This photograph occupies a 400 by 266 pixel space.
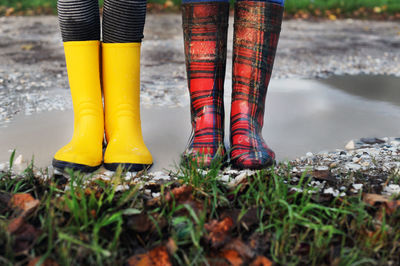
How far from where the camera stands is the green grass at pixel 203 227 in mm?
958

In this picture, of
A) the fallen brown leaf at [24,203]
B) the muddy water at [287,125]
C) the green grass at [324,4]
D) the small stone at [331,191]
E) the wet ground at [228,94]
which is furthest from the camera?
the green grass at [324,4]

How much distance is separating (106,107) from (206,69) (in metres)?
0.42

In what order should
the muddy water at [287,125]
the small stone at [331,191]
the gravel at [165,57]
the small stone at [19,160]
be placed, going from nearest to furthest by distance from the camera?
the small stone at [331,191]
the small stone at [19,160]
the muddy water at [287,125]
the gravel at [165,57]

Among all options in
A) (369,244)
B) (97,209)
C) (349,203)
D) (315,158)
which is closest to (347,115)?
(315,158)

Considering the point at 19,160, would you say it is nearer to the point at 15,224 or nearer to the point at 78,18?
the point at 78,18

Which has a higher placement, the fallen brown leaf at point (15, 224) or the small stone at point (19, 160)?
the fallen brown leaf at point (15, 224)

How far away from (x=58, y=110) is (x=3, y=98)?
1.31 feet

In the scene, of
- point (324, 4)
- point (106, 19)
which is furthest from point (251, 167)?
point (324, 4)

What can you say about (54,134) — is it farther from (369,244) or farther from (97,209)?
(369,244)

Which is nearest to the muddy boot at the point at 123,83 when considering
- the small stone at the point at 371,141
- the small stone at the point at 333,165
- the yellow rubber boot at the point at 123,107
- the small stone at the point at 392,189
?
the yellow rubber boot at the point at 123,107

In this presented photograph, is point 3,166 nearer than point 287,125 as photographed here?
Yes

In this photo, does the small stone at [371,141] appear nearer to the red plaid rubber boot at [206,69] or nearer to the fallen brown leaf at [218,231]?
the red plaid rubber boot at [206,69]

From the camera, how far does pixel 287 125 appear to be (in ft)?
6.99

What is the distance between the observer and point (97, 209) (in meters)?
1.08
